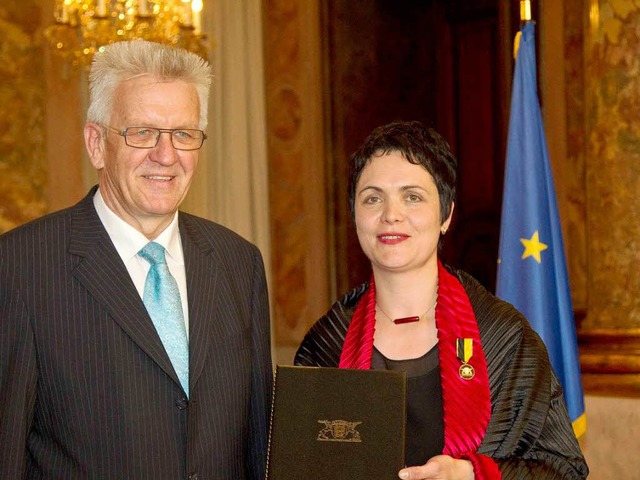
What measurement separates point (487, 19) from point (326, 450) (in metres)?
6.20

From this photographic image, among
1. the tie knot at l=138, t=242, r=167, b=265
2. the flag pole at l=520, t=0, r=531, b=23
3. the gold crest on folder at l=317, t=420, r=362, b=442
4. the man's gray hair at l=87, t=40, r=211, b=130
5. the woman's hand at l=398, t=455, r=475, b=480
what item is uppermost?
the flag pole at l=520, t=0, r=531, b=23

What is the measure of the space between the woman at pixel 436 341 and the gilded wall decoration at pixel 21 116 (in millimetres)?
3905

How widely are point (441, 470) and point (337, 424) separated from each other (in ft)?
0.88

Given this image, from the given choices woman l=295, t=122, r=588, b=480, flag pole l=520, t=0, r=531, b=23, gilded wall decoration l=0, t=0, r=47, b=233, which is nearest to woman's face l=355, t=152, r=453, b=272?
woman l=295, t=122, r=588, b=480

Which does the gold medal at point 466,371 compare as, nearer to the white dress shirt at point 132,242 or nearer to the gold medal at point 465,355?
the gold medal at point 465,355

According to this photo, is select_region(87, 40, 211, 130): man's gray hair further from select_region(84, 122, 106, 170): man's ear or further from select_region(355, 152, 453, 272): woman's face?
select_region(355, 152, 453, 272): woman's face

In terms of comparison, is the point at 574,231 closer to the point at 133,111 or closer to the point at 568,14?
the point at 568,14

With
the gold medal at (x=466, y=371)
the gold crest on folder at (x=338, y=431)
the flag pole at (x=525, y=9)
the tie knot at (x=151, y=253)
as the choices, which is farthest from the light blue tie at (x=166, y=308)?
the flag pole at (x=525, y=9)

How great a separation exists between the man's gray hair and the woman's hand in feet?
3.66

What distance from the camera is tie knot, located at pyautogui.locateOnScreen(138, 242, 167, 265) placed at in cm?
248

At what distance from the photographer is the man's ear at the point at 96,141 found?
249 cm

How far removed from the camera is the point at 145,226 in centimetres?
248

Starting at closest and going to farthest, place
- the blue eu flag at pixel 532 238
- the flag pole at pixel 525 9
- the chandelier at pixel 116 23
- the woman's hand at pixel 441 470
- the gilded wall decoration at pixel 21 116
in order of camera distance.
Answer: the woman's hand at pixel 441 470 < the blue eu flag at pixel 532 238 < the flag pole at pixel 525 9 < the chandelier at pixel 116 23 < the gilded wall decoration at pixel 21 116

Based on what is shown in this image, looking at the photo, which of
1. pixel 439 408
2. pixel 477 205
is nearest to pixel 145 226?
pixel 439 408
